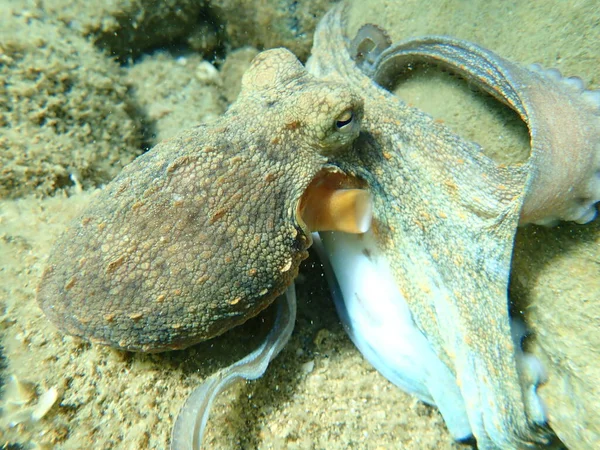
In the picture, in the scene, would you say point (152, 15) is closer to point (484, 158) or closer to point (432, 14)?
point (432, 14)

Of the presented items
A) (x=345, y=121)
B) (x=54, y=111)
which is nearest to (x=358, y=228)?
(x=345, y=121)

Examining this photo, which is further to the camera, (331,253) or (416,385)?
(331,253)

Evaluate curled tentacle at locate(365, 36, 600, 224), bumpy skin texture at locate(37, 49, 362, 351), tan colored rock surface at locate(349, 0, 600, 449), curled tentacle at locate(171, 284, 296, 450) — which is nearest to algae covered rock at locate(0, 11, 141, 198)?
bumpy skin texture at locate(37, 49, 362, 351)

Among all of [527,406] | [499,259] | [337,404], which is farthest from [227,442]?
[499,259]

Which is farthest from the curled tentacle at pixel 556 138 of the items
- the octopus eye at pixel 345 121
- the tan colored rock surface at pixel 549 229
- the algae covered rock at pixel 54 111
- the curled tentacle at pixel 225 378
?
the algae covered rock at pixel 54 111

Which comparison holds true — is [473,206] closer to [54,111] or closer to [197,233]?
[197,233]
